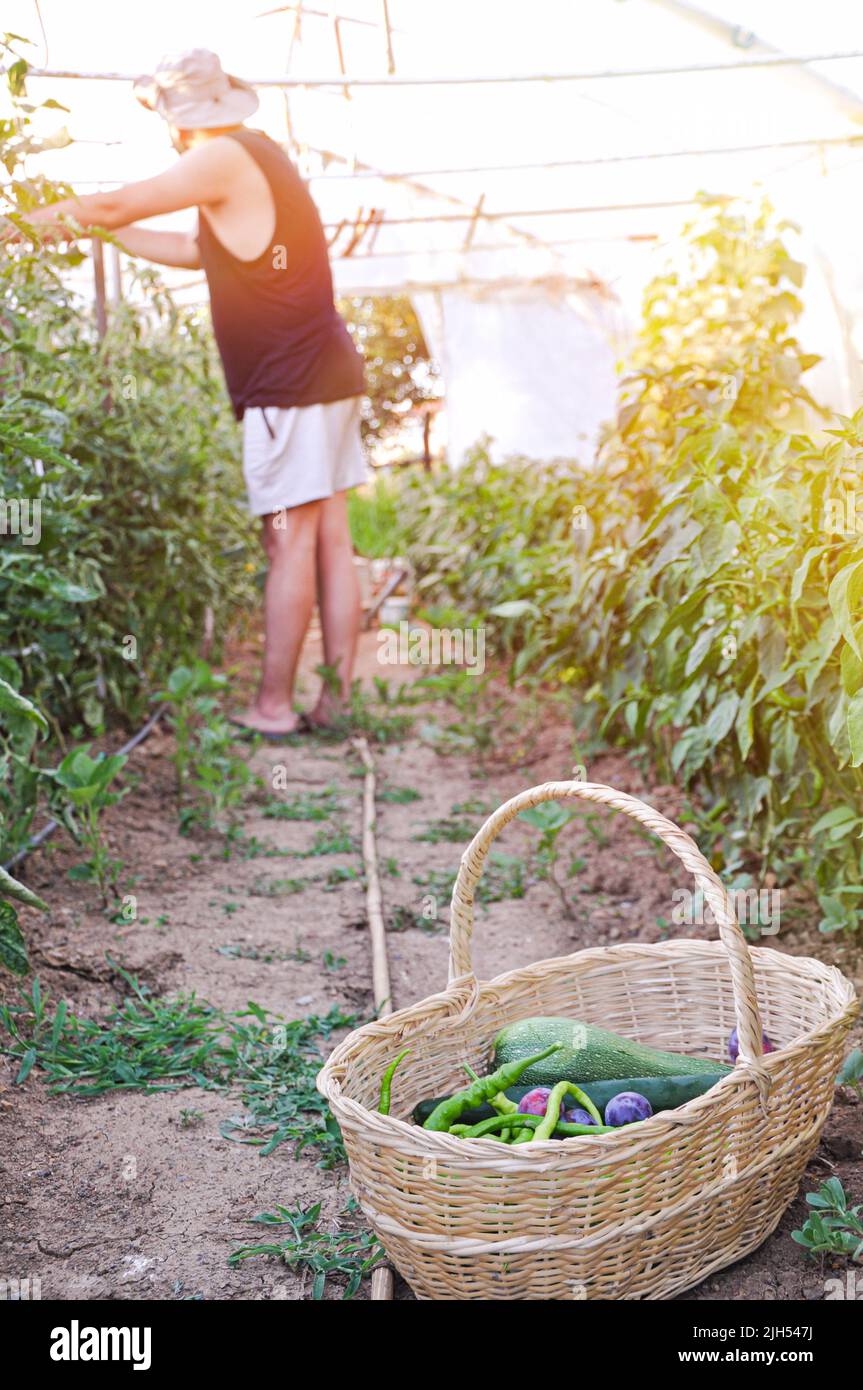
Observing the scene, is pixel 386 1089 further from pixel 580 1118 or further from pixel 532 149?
pixel 532 149

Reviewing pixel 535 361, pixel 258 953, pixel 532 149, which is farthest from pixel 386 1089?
pixel 535 361

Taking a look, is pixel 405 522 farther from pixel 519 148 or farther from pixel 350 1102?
pixel 350 1102

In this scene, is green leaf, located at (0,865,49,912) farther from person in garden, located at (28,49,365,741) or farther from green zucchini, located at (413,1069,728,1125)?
person in garden, located at (28,49,365,741)

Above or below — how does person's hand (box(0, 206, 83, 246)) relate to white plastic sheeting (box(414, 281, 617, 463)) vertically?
above

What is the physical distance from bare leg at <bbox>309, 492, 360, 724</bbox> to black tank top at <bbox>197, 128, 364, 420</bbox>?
0.47m

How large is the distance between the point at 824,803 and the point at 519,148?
5.99m

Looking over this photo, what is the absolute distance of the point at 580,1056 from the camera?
5.17 ft

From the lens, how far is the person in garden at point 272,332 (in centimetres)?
359

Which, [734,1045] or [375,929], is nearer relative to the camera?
[734,1045]

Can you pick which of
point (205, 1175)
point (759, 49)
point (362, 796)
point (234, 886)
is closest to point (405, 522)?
point (759, 49)

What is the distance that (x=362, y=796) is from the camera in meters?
3.51

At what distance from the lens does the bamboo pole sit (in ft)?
4.60

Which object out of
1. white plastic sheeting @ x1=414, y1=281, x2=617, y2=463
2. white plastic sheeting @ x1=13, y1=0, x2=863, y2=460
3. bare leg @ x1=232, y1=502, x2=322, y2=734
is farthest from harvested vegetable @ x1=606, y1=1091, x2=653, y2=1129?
white plastic sheeting @ x1=414, y1=281, x2=617, y2=463

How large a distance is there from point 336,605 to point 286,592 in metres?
0.34
